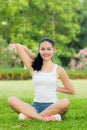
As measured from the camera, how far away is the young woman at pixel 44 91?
6.66 meters

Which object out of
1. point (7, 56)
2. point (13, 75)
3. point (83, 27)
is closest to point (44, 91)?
point (13, 75)

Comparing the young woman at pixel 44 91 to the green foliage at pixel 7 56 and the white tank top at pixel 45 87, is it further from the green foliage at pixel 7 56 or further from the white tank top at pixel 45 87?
the green foliage at pixel 7 56

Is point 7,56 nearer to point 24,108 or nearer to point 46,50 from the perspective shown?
point 46,50

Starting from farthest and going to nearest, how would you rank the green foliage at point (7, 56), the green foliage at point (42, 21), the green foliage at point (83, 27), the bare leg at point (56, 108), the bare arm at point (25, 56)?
the green foliage at point (83, 27) < the green foliage at point (42, 21) < the green foliage at point (7, 56) < the bare arm at point (25, 56) < the bare leg at point (56, 108)

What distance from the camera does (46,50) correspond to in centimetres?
686

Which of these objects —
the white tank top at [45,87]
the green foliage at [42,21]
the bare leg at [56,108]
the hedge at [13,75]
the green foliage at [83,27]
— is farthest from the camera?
the green foliage at [83,27]

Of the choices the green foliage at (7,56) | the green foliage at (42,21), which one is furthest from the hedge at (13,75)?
the green foliage at (42,21)

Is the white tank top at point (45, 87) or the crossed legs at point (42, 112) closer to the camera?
the crossed legs at point (42, 112)

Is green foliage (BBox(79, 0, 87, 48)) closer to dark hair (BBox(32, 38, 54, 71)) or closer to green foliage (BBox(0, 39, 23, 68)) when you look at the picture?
green foliage (BBox(0, 39, 23, 68))

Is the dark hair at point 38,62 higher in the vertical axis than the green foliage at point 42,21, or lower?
higher

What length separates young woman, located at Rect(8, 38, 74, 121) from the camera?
21.9ft

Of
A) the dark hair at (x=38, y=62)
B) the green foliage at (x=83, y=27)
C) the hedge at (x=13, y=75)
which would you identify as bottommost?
the hedge at (x=13, y=75)

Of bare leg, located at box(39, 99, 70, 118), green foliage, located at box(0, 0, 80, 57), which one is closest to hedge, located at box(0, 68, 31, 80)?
green foliage, located at box(0, 0, 80, 57)

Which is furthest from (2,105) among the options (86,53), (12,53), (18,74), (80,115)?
(86,53)
